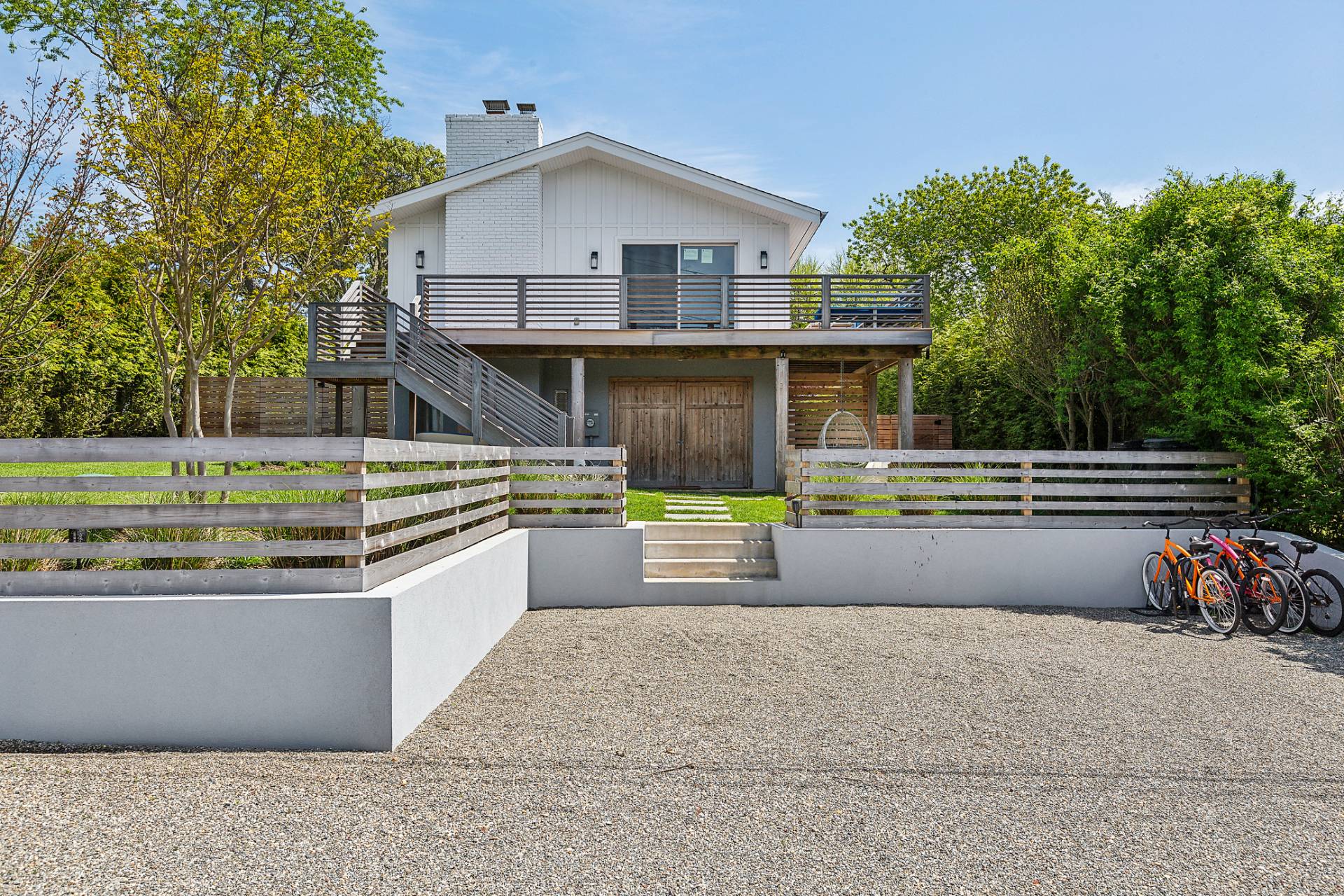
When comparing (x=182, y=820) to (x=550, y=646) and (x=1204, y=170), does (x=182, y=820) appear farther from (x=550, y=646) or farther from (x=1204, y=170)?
(x=1204, y=170)

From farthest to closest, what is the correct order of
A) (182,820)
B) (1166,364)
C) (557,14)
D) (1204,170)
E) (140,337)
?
(140,337) → (557,14) → (1204,170) → (1166,364) → (182,820)

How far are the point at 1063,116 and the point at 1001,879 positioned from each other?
778 inches

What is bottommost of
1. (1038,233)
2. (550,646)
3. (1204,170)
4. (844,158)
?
(550,646)

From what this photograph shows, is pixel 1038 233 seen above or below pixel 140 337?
above

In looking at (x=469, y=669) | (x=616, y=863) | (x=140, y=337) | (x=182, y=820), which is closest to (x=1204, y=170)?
(x=469, y=669)

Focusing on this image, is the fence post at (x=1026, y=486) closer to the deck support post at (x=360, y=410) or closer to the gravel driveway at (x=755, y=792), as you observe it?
the gravel driveway at (x=755, y=792)

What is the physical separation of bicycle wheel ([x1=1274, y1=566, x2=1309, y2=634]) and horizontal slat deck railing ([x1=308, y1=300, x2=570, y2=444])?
8.26 metres

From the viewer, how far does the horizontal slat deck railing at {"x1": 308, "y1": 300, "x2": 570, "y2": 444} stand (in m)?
11.9

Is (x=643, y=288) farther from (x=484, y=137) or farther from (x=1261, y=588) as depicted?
(x=1261, y=588)

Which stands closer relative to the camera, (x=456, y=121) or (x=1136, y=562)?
(x=1136, y=562)

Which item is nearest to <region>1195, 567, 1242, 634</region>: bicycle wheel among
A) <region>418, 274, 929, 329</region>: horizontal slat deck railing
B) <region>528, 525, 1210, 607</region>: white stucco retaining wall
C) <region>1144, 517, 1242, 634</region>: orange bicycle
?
<region>1144, 517, 1242, 634</region>: orange bicycle

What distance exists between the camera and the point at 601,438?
15.5m

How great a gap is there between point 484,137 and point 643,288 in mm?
5252

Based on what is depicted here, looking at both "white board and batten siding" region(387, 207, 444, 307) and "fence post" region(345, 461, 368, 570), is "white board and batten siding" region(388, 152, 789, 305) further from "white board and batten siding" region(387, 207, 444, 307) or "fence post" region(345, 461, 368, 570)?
"fence post" region(345, 461, 368, 570)
